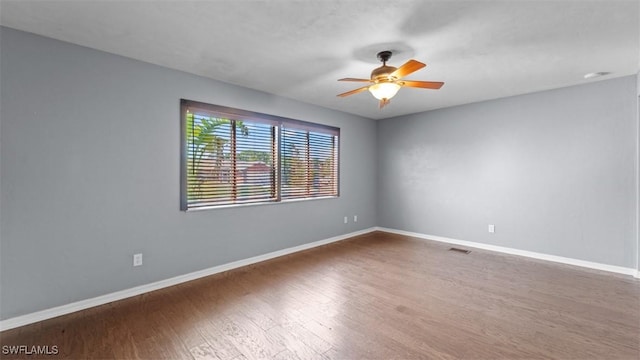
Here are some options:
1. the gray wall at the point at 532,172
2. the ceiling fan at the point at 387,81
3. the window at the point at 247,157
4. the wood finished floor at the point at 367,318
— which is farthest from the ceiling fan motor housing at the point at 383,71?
the gray wall at the point at 532,172

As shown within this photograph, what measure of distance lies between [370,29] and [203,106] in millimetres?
2162

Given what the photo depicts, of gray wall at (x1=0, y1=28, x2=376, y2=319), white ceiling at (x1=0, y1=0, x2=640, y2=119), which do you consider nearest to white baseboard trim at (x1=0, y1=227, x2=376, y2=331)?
gray wall at (x1=0, y1=28, x2=376, y2=319)

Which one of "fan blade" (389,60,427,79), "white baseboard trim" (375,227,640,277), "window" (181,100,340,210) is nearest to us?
"fan blade" (389,60,427,79)

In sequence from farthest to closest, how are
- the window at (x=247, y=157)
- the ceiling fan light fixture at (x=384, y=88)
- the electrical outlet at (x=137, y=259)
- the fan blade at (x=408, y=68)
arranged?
the window at (x=247, y=157) < the electrical outlet at (x=137, y=259) < the ceiling fan light fixture at (x=384, y=88) < the fan blade at (x=408, y=68)

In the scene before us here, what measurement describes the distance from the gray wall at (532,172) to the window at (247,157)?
6.41ft

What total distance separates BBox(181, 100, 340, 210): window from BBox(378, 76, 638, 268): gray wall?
1.95m

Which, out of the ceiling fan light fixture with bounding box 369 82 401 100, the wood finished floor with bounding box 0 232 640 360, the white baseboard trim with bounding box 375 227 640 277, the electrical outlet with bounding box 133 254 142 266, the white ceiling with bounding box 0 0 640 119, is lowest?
the wood finished floor with bounding box 0 232 640 360

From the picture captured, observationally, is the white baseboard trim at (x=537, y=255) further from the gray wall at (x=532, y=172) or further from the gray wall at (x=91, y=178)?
the gray wall at (x=91, y=178)

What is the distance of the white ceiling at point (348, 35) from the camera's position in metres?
1.94

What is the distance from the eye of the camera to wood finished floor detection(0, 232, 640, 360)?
75.3 inches

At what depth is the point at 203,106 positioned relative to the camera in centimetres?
326

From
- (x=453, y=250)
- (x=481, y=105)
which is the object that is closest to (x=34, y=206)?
(x=453, y=250)

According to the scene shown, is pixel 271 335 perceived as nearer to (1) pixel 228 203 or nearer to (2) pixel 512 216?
(1) pixel 228 203

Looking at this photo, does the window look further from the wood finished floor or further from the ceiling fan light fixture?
the ceiling fan light fixture
